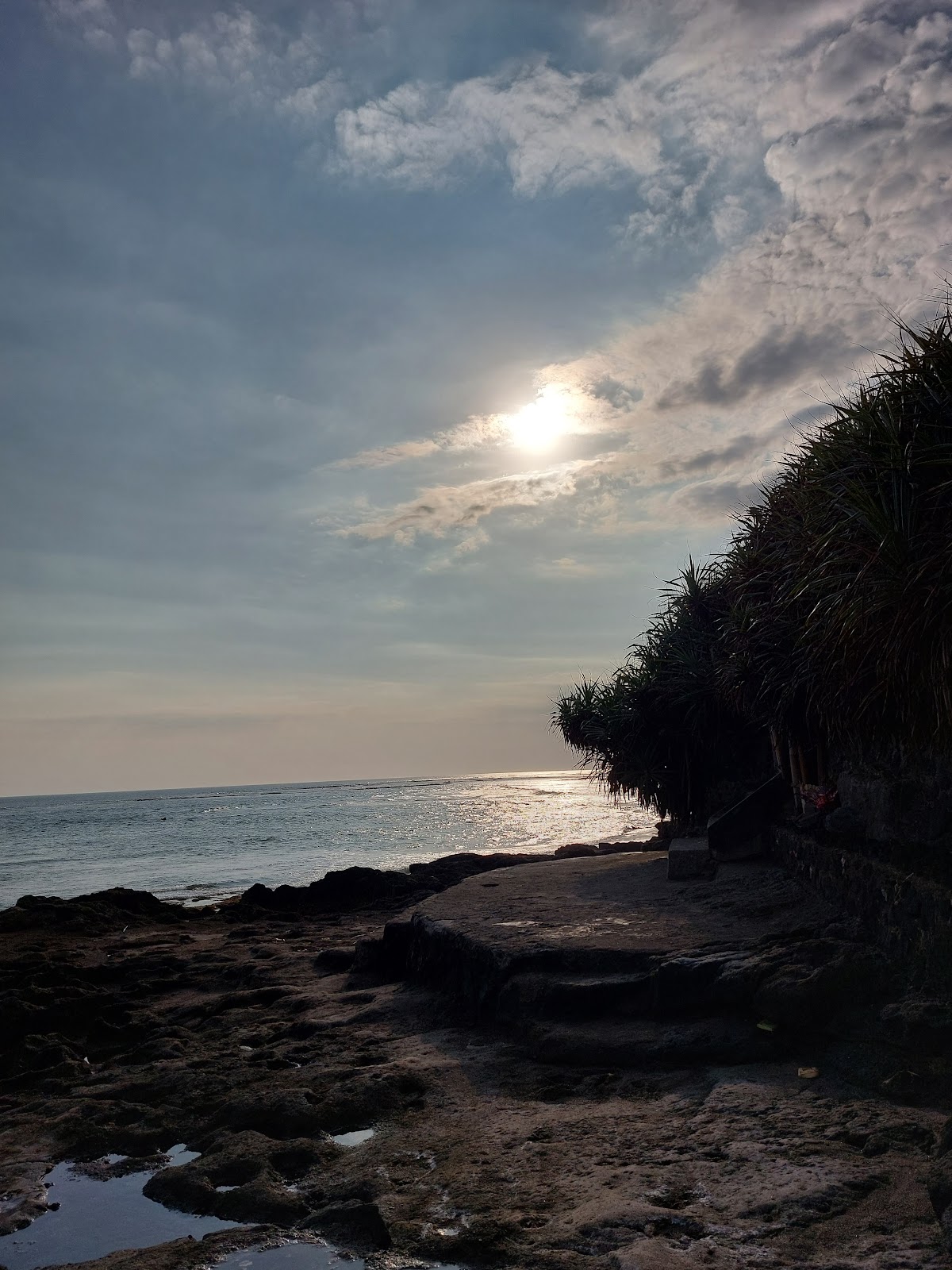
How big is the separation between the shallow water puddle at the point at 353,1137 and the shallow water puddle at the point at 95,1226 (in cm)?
94

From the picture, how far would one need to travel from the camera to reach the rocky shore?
12.8ft

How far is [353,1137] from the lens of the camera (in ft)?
17.8

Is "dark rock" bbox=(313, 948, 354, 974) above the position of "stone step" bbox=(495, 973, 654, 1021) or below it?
below

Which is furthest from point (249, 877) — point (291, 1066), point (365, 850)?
point (291, 1066)

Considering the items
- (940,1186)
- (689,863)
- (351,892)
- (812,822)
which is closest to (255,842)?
(351,892)

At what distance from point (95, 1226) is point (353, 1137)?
1.44 m

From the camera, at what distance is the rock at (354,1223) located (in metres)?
4.12

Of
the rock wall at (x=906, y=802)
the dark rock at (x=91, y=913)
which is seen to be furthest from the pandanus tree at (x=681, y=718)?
the dark rock at (x=91, y=913)

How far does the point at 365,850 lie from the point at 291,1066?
86.2ft

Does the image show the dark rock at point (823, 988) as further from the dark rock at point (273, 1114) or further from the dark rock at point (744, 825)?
the dark rock at point (744, 825)

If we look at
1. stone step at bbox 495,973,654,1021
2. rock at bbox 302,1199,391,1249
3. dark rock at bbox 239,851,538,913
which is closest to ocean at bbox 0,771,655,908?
dark rock at bbox 239,851,538,913

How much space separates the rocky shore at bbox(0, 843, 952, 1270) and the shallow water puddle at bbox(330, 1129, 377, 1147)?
1.6 inches

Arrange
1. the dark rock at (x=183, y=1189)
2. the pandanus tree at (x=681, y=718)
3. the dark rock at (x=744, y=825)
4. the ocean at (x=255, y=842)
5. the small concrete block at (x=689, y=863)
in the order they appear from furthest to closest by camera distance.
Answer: the ocean at (x=255, y=842) → the pandanus tree at (x=681, y=718) → the dark rock at (x=744, y=825) → the small concrete block at (x=689, y=863) → the dark rock at (x=183, y=1189)

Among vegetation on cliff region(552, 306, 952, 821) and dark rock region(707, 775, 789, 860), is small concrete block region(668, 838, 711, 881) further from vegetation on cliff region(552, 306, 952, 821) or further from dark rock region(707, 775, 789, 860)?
vegetation on cliff region(552, 306, 952, 821)
